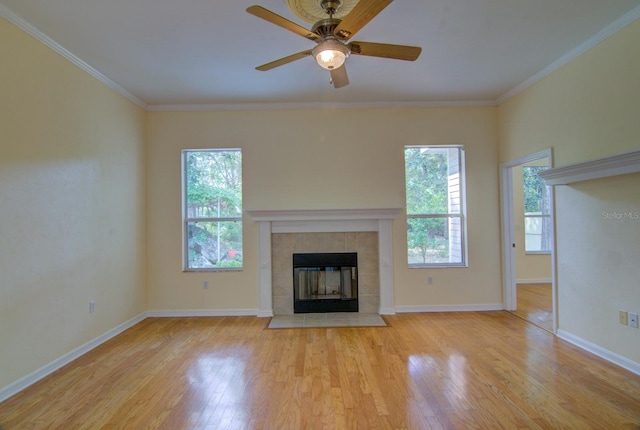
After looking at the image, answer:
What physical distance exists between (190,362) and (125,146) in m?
2.55

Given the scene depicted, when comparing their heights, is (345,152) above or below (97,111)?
below

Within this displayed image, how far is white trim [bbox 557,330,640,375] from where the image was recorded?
247 cm

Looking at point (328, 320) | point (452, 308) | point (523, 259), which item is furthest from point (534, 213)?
point (328, 320)

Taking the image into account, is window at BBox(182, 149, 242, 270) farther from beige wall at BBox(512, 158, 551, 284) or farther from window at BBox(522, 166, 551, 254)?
window at BBox(522, 166, 551, 254)

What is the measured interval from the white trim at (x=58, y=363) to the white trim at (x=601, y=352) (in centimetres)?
463

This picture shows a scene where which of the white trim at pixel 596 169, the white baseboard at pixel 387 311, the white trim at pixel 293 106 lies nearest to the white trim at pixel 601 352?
→ the white trim at pixel 596 169

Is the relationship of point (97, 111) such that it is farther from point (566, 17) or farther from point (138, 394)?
point (566, 17)

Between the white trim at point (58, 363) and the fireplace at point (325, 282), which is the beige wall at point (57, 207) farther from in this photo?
the fireplace at point (325, 282)

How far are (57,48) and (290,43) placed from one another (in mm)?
1998

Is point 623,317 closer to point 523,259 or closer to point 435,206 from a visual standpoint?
point 435,206

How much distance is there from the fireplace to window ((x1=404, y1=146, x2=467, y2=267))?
843 mm

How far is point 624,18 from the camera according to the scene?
2.45 m

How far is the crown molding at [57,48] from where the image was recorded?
2.28 meters

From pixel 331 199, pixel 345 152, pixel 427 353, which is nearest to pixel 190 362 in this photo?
pixel 427 353
